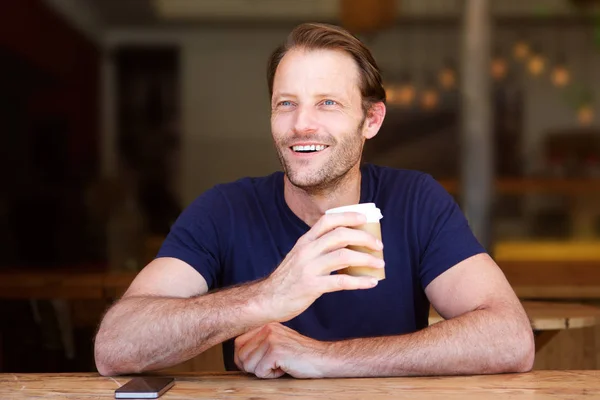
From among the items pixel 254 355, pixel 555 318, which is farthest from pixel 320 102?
pixel 555 318

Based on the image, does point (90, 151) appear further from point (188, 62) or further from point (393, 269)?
point (393, 269)

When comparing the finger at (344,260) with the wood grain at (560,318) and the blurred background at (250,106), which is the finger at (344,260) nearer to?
the wood grain at (560,318)

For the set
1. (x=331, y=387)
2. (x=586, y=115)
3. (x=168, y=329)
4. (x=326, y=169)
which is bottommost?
(x=331, y=387)

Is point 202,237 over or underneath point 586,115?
underneath

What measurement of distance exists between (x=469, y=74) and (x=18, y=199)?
395 centimetres

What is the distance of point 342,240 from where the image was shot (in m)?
1.54

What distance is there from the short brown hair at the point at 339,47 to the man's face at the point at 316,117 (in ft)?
0.06

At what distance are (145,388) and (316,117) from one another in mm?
751

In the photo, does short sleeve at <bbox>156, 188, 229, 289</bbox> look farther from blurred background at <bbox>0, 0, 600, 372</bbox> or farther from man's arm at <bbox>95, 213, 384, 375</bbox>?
blurred background at <bbox>0, 0, 600, 372</bbox>

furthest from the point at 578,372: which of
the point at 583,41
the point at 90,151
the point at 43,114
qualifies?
the point at 583,41

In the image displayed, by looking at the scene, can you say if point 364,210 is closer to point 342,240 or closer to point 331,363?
Answer: point 342,240

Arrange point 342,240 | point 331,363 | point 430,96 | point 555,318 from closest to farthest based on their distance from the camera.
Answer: point 342,240, point 331,363, point 555,318, point 430,96

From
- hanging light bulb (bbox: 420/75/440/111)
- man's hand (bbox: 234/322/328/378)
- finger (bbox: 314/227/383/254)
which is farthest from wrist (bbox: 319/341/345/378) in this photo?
hanging light bulb (bbox: 420/75/440/111)

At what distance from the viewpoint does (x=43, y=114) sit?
26.7 ft
